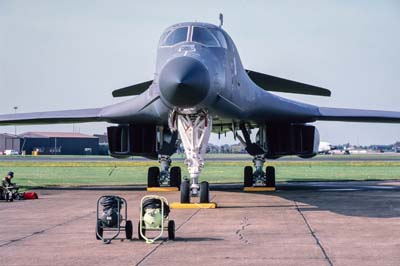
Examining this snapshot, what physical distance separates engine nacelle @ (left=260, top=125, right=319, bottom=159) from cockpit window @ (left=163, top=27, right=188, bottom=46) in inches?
247

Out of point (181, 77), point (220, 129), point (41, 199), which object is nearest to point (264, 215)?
point (181, 77)

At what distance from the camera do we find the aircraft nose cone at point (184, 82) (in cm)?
1420

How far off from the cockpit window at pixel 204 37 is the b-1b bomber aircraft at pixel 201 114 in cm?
3

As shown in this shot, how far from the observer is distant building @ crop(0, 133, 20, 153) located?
134913mm

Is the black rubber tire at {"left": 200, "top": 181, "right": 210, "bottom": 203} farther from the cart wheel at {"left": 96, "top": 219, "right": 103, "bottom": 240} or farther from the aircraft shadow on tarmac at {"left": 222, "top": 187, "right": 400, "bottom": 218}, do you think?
the cart wheel at {"left": 96, "top": 219, "right": 103, "bottom": 240}

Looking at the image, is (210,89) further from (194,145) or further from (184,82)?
(194,145)

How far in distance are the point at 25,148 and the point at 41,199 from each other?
110948mm

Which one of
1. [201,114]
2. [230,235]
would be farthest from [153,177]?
[230,235]

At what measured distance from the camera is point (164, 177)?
75.9ft

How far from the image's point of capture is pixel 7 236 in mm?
10961

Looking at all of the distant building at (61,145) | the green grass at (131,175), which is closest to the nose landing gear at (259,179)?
the green grass at (131,175)

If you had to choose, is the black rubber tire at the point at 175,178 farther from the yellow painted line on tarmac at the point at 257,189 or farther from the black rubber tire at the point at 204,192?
the black rubber tire at the point at 204,192

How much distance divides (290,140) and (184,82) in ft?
27.0

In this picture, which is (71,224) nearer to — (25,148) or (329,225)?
(329,225)
